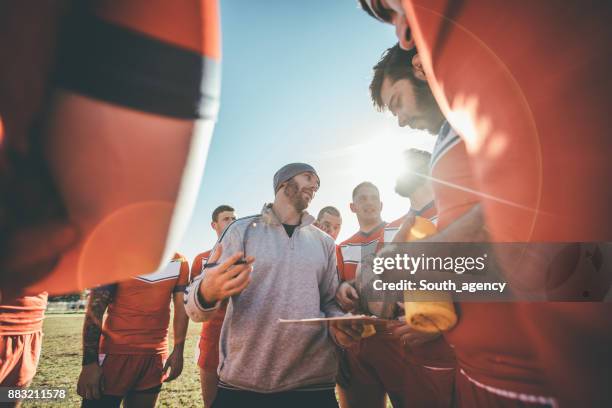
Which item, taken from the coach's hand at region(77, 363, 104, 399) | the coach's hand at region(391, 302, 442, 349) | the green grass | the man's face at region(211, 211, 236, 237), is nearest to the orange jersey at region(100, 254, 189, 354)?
the coach's hand at region(77, 363, 104, 399)

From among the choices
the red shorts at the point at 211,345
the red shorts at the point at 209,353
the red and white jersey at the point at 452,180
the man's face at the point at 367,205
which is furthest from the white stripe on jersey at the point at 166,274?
the red and white jersey at the point at 452,180

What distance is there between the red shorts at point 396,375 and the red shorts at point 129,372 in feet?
8.11

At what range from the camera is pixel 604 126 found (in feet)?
1.90

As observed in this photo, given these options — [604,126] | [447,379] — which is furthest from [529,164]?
[447,379]

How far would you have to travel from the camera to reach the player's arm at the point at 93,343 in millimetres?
3383

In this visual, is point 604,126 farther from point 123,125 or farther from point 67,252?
point 67,252

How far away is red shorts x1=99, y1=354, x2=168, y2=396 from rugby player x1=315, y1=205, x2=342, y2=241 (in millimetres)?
3980

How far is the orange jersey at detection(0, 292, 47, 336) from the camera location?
10.0 feet

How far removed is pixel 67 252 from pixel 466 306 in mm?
1076

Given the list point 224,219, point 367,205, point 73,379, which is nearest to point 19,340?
point 224,219

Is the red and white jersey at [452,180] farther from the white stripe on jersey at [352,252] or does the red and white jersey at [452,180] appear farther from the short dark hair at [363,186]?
the short dark hair at [363,186]

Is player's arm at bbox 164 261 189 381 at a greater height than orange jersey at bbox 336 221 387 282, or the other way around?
orange jersey at bbox 336 221 387 282

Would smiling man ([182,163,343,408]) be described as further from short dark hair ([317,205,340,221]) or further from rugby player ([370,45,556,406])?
short dark hair ([317,205,340,221])

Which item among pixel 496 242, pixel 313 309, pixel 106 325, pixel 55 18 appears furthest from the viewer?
pixel 106 325
